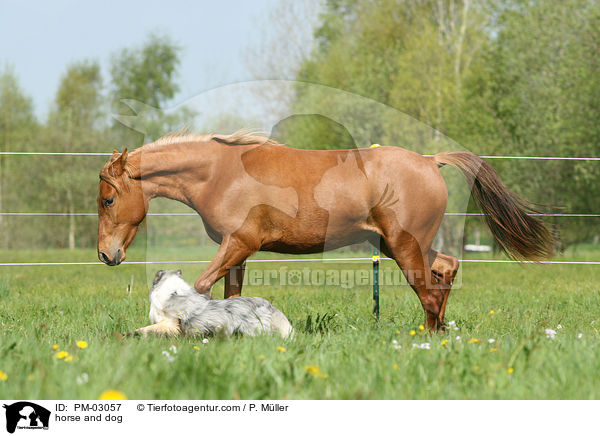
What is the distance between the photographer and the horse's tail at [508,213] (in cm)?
435

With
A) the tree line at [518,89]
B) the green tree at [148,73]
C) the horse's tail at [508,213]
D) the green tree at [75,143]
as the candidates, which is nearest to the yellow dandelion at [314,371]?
the horse's tail at [508,213]

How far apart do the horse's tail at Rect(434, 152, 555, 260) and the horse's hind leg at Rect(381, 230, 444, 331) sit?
799 millimetres

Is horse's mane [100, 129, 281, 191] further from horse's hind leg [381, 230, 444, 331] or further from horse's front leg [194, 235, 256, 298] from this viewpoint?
horse's hind leg [381, 230, 444, 331]

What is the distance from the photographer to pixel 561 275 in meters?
8.97

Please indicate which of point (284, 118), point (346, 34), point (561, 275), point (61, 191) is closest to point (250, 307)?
point (284, 118)

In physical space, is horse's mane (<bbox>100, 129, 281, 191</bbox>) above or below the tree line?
below

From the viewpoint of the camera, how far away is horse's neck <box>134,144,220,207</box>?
3.81 meters

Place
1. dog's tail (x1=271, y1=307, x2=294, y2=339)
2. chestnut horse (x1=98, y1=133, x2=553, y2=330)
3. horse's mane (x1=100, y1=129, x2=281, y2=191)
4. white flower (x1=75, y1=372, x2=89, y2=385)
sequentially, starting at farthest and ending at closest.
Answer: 1. horse's mane (x1=100, y1=129, x2=281, y2=191)
2. chestnut horse (x1=98, y1=133, x2=553, y2=330)
3. dog's tail (x1=271, y1=307, x2=294, y2=339)
4. white flower (x1=75, y1=372, x2=89, y2=385)

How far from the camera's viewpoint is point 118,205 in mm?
3775

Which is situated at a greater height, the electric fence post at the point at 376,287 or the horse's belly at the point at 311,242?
the horse's belly at the point at 311,242

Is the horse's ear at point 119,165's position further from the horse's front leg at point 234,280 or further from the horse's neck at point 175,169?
the horse's front leg at point 234,280

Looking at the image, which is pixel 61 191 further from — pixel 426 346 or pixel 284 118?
pixel 426 346
